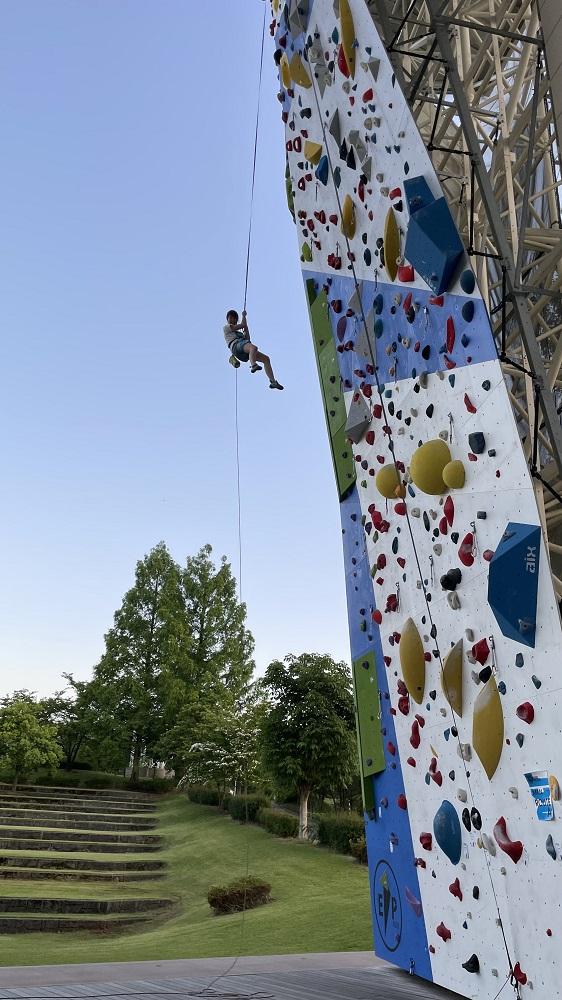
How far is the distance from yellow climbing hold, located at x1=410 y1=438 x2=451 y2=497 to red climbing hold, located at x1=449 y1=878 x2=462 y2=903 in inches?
78.4

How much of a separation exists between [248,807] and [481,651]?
629 inches

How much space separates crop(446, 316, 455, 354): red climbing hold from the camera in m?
3.95

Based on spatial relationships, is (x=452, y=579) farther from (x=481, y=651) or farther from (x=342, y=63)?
(x=342, y=63)

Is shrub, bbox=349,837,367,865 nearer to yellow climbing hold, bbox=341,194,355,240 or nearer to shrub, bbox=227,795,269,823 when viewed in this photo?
shrub, bbox=227,795,269,823

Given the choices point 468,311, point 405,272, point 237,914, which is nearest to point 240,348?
point 405,272

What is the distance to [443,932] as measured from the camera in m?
4.07

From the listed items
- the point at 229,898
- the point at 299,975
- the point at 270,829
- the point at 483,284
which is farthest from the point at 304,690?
the point at 483,284

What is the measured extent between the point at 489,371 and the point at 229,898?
9977 millimetres

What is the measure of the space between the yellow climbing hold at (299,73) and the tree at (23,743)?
22500 millimetres

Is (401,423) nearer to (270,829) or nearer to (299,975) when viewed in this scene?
(299,975)

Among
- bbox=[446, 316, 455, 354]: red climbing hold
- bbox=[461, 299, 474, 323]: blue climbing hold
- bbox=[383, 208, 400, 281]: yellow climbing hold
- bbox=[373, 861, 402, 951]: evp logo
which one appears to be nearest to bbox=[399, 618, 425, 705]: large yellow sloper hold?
bbox=[373, 861, 402, 951]: evp logo

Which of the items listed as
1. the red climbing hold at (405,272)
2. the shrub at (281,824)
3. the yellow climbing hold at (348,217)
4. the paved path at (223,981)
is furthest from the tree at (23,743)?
the red climbing hold at (405,272)

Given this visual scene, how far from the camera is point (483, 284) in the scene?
21.1 feet

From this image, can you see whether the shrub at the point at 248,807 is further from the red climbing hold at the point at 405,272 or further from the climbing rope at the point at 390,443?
the red climbing hold at the point at 405,272
